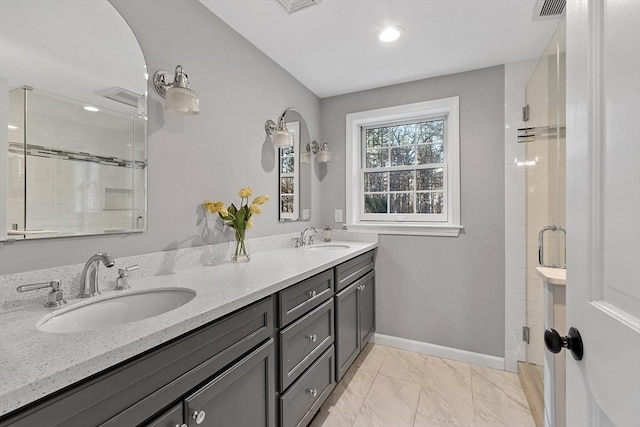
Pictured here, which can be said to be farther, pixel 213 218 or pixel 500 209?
pixel 500 209

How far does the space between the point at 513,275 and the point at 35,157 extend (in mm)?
2869

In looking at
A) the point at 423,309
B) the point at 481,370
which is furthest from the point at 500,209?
the point at 481,370

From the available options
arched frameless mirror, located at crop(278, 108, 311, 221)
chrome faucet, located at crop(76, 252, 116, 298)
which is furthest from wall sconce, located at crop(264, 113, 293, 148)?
chrome faucet, located at crop(76, 252, 116, 298)

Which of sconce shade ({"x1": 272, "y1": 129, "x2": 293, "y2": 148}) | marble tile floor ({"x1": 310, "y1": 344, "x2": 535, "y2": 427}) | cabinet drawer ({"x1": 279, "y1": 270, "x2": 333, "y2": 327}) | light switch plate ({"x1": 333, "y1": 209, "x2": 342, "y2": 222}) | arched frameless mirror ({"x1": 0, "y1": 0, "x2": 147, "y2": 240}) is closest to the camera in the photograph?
arched frameless mirror ({"x1": 0, "y1": 0, "x2": 147, "y2": 240})

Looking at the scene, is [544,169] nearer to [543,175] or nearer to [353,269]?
[543,175]

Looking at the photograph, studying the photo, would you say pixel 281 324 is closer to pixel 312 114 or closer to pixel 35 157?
pixel 35 157

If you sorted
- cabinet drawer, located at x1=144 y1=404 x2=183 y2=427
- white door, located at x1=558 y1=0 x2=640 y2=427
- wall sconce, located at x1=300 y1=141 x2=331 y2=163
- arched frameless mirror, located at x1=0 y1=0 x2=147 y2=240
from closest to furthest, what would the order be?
white door, located at x1=558 y1=0 x2=640 y2=427
cabinet drawer, located at x1=144 y1=404 x2=183 y2=427
arched frameless mirror, located at x1=0 y1=0 x2=147 y2=240
wall sconce, located at x1=300 y1=141 x2=331 y2=163

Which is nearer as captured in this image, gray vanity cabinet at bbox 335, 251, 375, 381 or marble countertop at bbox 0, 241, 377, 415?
marble countertop at bbox 0, 241, 377, 415

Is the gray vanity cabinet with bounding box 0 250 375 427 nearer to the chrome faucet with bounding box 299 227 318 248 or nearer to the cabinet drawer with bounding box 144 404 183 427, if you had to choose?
the cabinet drawer with bounding box 144 404 183 427

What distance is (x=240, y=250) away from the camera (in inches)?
69.2

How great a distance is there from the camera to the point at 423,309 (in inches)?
101

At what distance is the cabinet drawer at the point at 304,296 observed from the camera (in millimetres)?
1302

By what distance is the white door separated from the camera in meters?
0.44

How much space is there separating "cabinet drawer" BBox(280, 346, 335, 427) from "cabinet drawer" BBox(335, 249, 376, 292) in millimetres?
414
